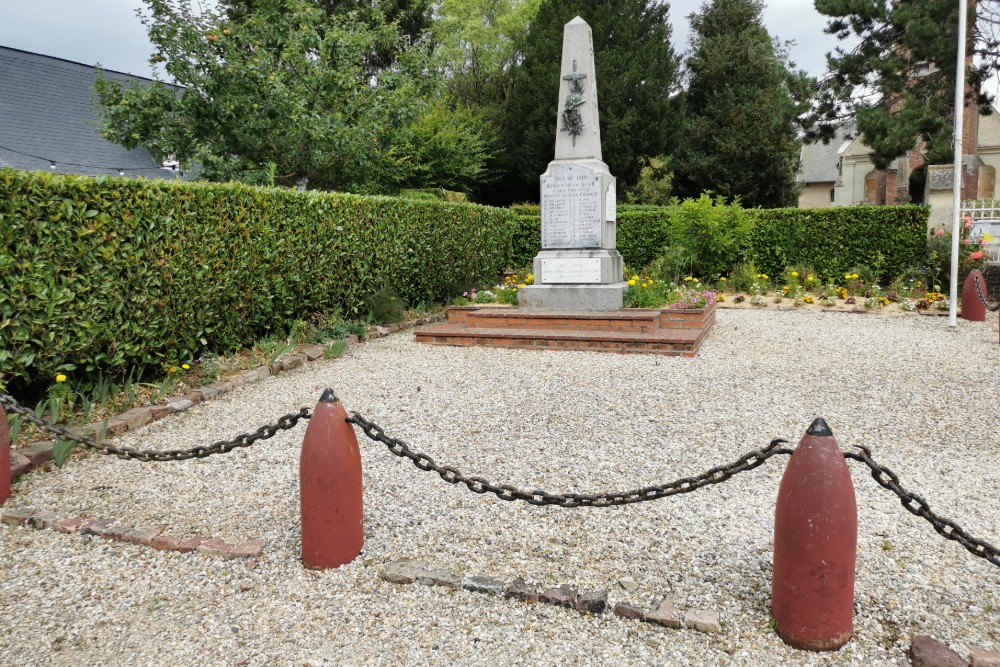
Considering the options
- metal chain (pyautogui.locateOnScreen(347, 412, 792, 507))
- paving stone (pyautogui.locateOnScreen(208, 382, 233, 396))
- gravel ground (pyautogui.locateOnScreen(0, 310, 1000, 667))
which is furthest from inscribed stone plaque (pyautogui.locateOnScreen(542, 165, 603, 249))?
metal chain (pyautogui.locateOnScreen(347, 412, 792, 507))

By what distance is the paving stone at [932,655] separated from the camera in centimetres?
198

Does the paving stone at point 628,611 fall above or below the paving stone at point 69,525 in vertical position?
below

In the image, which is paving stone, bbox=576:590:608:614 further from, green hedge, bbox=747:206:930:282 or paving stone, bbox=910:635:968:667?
green hedge, bbox=747:206:930:282

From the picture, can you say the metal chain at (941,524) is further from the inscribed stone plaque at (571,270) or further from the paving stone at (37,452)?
the inscribed stone plaque at (571,270)

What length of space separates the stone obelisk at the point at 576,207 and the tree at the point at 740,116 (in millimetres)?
15079

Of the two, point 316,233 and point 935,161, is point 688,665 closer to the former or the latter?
point 316,233

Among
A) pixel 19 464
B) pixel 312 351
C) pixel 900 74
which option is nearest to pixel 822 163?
pixel 900 74

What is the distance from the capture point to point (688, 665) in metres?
2.08

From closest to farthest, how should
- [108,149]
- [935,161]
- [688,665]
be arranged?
1. [688,665]
2. [108,149]
3. [935,161]

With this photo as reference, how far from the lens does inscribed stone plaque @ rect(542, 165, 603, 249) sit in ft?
28.2

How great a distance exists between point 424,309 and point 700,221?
5.84 m

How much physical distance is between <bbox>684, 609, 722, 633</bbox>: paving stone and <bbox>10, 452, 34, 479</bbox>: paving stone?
3.63 meters

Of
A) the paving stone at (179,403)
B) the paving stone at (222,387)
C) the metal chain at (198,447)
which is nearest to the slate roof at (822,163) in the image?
the paving stone at (222,387)

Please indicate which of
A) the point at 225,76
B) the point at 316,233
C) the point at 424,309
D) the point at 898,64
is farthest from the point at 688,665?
the point at 898,64
